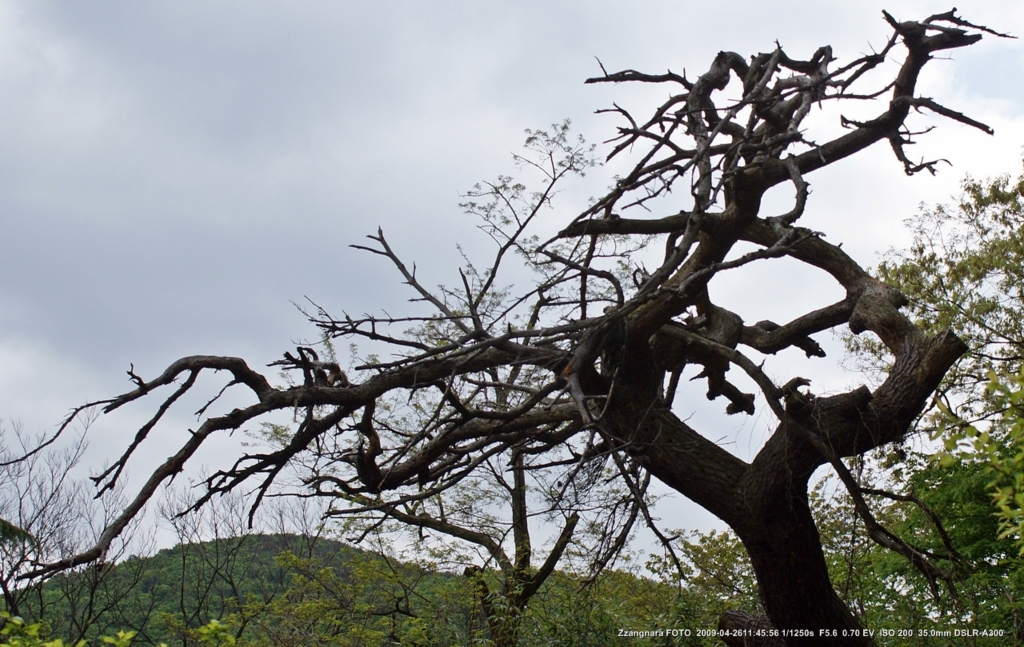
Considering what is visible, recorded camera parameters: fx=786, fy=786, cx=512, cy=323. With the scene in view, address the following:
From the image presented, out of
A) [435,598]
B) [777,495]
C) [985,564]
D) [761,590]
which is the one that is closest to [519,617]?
[761,590]

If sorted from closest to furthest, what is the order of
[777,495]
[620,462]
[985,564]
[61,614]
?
A: 1. [620,462]
2. [777,495]
3. [985,564]
4. [61,614]

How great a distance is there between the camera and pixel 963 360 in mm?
12562

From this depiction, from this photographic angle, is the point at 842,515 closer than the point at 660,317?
No

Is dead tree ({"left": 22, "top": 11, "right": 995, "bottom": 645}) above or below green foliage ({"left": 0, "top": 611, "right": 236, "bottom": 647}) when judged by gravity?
above

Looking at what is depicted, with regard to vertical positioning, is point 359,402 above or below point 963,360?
below

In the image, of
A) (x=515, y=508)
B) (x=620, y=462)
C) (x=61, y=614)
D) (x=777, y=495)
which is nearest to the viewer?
(x=620, y=462)

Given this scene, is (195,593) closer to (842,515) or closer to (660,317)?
(842,515)

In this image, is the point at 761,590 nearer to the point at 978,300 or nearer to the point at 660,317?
the point at 660,317

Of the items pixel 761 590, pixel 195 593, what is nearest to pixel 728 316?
pixel 761 590

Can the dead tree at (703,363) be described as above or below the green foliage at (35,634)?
above

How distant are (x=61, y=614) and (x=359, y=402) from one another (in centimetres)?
1597

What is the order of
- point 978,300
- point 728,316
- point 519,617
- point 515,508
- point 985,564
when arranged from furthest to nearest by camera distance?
point 978,300, point 515,508, point 985,564, point 519,617, point 728,316

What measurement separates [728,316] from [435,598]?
20.6 ft

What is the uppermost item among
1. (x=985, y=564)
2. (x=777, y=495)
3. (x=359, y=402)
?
(x=985, y=564)
